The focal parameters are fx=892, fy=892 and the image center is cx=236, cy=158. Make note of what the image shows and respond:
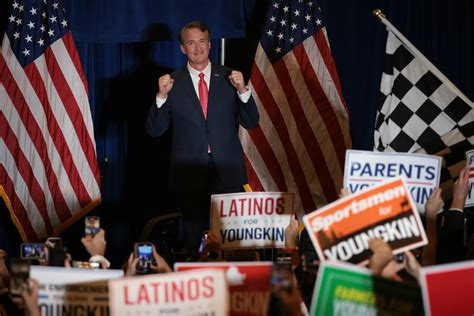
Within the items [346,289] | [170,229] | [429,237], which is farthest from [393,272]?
[170,229]

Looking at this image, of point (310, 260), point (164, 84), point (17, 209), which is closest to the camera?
point (310, 260)

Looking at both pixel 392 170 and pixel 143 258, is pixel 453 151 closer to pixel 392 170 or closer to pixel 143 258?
pixel 392 170

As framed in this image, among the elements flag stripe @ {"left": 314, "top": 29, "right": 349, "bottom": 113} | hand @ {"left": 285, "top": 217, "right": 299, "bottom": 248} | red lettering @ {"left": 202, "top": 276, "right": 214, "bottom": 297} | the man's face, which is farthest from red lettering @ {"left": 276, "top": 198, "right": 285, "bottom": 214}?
red lettering @ {"left": 202, "top": 276, "right": 214, "bottom": 297}

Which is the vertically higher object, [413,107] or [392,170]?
[413,107]

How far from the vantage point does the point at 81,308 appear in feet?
10.1

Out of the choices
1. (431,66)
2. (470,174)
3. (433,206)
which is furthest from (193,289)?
(431,66)

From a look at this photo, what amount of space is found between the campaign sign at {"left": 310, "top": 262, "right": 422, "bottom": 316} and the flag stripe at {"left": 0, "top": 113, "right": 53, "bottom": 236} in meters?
3.52

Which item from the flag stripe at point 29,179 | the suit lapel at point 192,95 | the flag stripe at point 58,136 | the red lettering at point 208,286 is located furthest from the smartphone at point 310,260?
the flag stripe at point 29,179

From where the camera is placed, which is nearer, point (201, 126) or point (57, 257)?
point (57, 257)

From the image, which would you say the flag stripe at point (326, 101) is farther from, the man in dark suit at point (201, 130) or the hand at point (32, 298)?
the hand at point (32, 298)

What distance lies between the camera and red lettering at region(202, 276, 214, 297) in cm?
282

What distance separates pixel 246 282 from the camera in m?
3.20

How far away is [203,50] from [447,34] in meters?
2.66

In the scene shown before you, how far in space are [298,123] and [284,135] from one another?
0.13 meters
